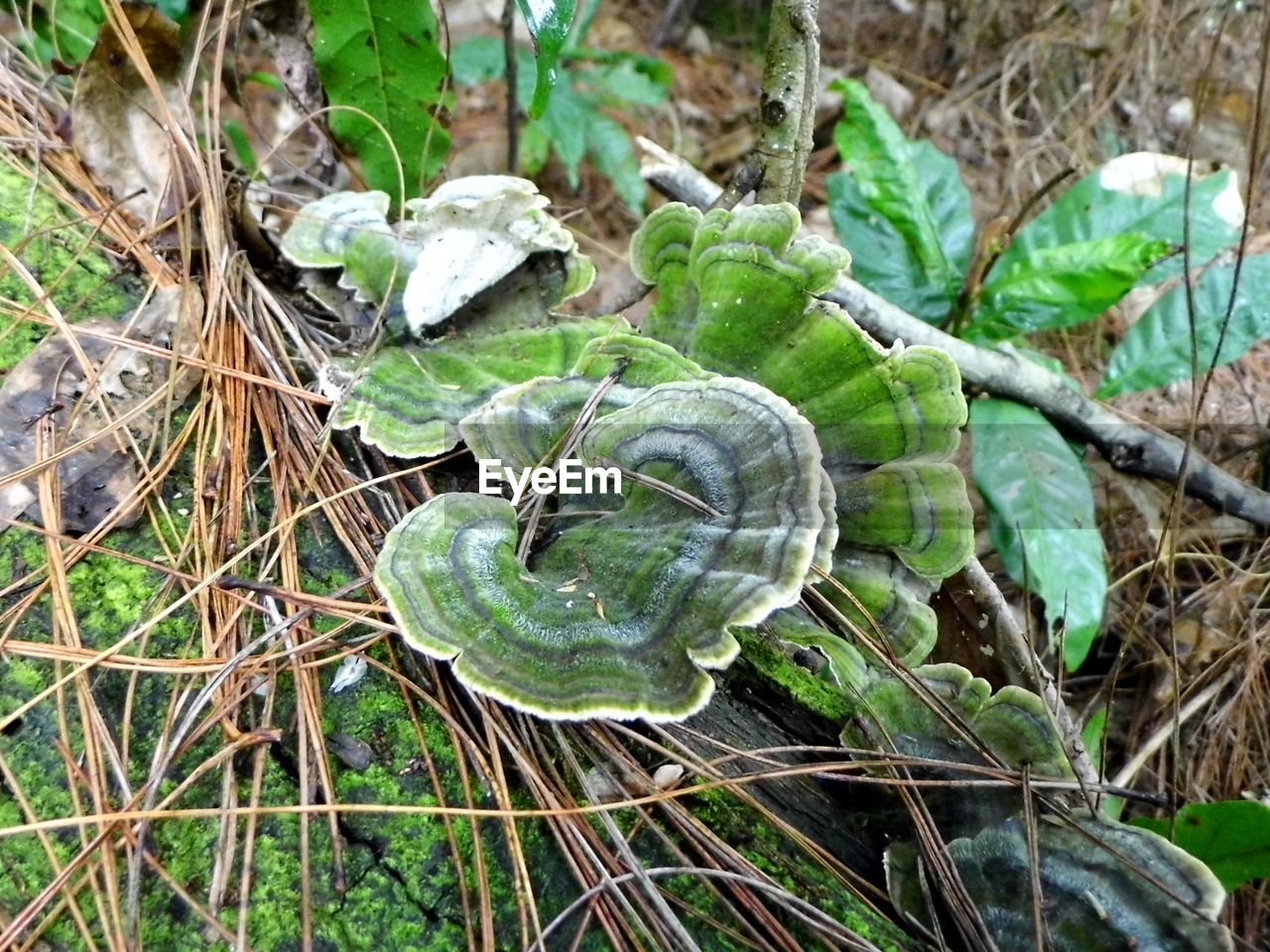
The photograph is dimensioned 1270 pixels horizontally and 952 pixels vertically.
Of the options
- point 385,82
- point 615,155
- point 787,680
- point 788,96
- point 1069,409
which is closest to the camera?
point 787,680

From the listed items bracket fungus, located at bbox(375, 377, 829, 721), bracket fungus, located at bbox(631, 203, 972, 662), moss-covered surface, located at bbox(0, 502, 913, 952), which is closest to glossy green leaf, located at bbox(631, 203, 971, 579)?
bracket fungus, located at bbox(631, 203, 972, 662)

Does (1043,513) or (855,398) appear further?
(1043,513)

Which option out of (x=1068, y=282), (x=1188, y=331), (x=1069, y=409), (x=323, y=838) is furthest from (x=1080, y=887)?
(x=1188, y=331)

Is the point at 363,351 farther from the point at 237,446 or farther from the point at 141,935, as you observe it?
the point at 141,935

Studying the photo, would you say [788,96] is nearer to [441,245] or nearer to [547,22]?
[547,22]

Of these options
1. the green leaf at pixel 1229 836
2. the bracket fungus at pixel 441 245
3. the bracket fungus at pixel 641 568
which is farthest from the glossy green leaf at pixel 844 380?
the green leaf at pixel 1229 836

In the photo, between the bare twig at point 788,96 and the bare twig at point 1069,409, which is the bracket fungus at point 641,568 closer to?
the bare twig at point 788,96
